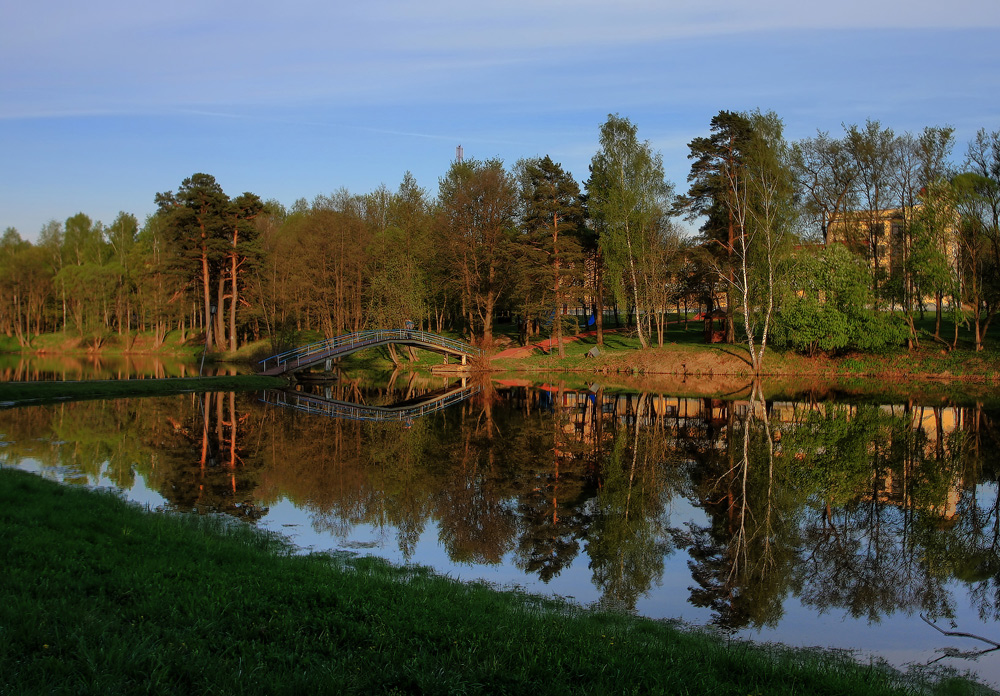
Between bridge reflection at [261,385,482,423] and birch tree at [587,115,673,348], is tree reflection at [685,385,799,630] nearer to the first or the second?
bridge reflection at [261,385,482,423]

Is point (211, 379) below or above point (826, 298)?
below

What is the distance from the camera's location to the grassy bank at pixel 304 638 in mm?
5426

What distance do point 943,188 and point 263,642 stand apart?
4698 cm

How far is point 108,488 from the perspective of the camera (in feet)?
48.7

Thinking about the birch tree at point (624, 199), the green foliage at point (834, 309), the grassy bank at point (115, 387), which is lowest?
the grassy bank at point (115, 387)

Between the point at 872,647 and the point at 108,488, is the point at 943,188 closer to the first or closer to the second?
the point at 872,647

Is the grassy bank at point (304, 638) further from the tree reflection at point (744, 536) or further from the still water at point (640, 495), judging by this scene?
the still water at point (640, 495)

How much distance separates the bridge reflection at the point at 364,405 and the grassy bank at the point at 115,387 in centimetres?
174

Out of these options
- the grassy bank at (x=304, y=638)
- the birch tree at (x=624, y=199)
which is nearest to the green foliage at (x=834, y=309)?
the birch tree at (x=624, y=199)

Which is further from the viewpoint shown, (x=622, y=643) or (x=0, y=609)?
(x=622, y=643)

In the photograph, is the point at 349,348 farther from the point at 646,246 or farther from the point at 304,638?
the point at 304,638

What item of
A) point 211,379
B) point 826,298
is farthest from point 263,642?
point 826,298

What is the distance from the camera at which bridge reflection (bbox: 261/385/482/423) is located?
28.9m

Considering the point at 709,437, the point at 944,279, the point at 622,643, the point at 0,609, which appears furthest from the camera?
the point at 944,279
